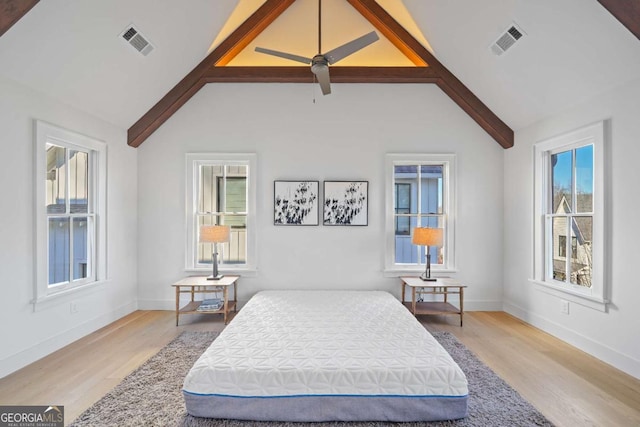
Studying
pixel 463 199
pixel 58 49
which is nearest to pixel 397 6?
pixel 463 199

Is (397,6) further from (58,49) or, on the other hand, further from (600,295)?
(600,295)

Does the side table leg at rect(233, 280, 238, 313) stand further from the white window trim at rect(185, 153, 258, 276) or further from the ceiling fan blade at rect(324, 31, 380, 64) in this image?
the ceiling fan blade at rect(324, 31, 380, 64)

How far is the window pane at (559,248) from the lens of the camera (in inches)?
141

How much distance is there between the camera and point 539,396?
7.80ft

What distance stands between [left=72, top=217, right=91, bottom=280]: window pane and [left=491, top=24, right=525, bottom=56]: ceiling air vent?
5.07 m

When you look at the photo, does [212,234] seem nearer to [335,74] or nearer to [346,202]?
[346,202]

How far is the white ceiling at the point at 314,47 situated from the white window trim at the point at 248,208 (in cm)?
99

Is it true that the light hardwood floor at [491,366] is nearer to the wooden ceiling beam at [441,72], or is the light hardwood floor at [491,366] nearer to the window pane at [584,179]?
the window pane at [584,179]

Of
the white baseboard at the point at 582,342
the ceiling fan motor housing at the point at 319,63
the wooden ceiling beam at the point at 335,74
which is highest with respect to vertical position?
the wooden ceiling beam at the point at 335,74

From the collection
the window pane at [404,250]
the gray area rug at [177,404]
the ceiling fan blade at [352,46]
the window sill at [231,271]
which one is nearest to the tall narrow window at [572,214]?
the gray area rug at [177,404]

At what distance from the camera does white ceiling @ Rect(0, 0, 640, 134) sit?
2.60 meters

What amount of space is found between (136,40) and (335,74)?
93.8 inches

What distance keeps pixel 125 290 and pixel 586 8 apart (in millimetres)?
5789

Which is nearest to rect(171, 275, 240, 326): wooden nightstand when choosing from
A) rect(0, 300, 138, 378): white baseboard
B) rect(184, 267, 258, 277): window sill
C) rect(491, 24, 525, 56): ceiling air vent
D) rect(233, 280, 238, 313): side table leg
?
rect(233, 280, 238, 313): side table leg
